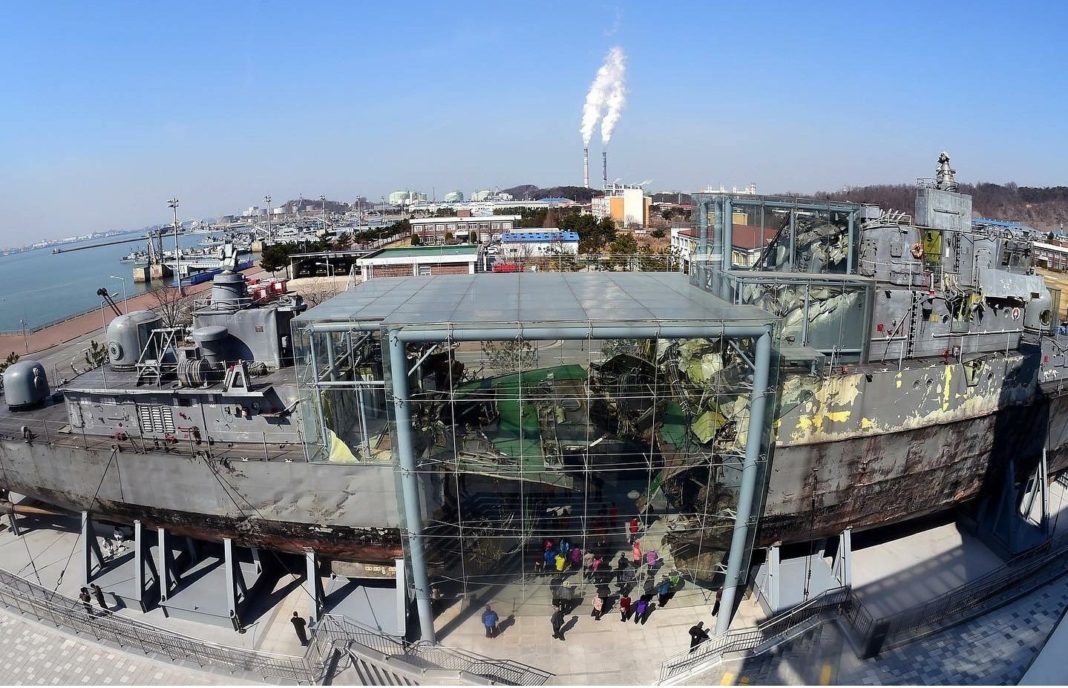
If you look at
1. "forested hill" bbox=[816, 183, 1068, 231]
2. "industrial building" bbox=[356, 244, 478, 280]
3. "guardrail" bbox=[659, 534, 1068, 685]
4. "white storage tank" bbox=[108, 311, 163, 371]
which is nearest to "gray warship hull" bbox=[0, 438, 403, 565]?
"white storage tank" bbox=[108, 311, 163, 371]

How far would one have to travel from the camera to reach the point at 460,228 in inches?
3105

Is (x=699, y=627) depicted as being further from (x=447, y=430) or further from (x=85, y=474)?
(x=85, y=474)

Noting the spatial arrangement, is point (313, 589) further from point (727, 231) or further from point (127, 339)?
point (727, 231)

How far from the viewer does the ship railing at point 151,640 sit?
12.4m

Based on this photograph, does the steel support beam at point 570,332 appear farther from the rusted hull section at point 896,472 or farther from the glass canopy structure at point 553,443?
the rusted hull section at point 896,472

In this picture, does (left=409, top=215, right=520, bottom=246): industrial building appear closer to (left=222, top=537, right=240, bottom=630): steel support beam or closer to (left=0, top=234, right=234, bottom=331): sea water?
(left=0, top=234, right=234, bottom=331): sea water

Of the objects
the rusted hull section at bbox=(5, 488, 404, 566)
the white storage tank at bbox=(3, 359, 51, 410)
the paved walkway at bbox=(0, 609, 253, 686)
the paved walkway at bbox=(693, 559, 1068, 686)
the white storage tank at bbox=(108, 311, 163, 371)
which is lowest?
the paved walkway at bbox=(693, 559, 1068, 686)

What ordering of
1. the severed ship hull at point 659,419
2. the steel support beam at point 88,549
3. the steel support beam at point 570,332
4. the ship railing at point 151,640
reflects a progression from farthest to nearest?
the steel support beam at point 88,549
the severed ship hull at point 659,419
the ship railing at point 151,640
the steel support beam at point 570,332

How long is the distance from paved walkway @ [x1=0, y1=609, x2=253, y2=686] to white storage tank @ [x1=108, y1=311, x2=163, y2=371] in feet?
23.5

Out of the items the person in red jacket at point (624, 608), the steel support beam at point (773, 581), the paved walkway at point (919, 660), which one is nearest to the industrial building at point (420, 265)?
the person in red jacket at point (624, 608)

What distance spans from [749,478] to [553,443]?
165 inches

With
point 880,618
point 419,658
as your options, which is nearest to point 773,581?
point 880,618

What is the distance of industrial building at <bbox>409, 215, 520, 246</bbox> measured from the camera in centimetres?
7256

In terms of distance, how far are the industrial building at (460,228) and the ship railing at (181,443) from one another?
56.5 metres
